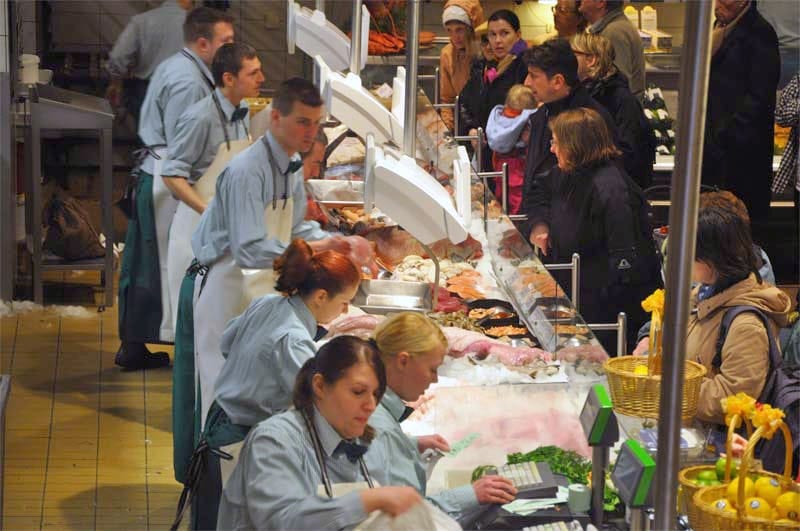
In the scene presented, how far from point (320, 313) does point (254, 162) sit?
977mm

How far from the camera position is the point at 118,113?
8336 millimetres

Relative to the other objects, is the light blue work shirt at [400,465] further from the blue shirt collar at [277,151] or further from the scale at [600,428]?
the blue shirt collar at [277,151]

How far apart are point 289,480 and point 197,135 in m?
3.19

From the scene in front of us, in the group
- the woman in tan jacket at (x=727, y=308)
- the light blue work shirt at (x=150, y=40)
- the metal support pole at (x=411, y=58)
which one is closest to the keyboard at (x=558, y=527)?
the woman in tan jacket at (x=727, y=308)

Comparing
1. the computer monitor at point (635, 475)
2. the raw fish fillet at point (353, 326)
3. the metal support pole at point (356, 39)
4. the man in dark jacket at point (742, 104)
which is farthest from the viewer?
the man in dark jacket at point (742, 104)

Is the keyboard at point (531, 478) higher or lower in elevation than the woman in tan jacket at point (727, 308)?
lower

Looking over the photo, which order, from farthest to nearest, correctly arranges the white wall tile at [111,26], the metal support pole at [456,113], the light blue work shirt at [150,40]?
the white wall tile at [111,26] < the metal support pole at [456,113] < the light blue work shirt at [150,40]

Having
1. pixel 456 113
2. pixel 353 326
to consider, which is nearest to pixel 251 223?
pixel 353 326

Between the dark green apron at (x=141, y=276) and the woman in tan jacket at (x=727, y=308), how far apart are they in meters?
3.27

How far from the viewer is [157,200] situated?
6309 millimetres

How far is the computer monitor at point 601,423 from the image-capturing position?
270cm

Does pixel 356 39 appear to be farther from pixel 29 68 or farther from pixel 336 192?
pixel 29 68

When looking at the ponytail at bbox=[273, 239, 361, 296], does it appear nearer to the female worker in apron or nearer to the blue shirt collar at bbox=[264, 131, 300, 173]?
the female worker in apron

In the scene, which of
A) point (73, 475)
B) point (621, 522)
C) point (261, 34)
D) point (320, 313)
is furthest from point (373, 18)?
point (621, 522)
